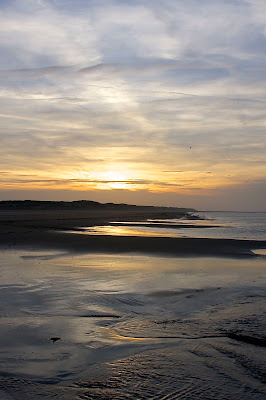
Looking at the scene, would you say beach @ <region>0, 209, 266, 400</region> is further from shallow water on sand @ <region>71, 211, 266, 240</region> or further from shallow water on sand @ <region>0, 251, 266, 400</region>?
shallow water on sand @ <region>71, 211, 266, 240</region>

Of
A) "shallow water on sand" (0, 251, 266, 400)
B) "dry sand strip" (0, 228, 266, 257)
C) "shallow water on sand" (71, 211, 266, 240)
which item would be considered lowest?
"shallow water on sand" (0, 251, 266, 400)

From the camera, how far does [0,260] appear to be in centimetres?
1684

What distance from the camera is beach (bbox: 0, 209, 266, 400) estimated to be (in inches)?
218

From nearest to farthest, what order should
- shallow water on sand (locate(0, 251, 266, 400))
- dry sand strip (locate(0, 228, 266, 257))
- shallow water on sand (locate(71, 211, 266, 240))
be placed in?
shallow water on sand (locate(0, 251, 266, 400)) < dry sand strip (locate(0, 228, 266, 257)) < shallow water on sand (locate(71, 211, 266, 240))

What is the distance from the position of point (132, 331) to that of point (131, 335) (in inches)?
10.5

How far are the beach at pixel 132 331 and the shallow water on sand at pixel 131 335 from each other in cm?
2

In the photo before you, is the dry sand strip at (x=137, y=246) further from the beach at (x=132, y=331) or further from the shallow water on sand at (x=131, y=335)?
the shallow water on sand at (x=131, y=335)

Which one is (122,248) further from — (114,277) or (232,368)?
(232,368)

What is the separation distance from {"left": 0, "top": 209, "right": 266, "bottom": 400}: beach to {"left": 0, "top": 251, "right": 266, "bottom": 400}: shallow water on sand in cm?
2

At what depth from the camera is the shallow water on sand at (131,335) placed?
18.1 ft

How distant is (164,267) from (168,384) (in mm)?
10286

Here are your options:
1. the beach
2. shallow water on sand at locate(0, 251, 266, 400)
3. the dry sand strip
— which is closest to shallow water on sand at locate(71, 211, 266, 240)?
the dry sand strip

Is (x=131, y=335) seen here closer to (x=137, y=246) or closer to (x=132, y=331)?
(x=132, y=331)

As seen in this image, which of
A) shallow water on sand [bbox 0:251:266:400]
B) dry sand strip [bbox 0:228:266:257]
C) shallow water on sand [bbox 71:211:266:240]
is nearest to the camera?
shallow water on sand [bbox 0:251:266:400]
